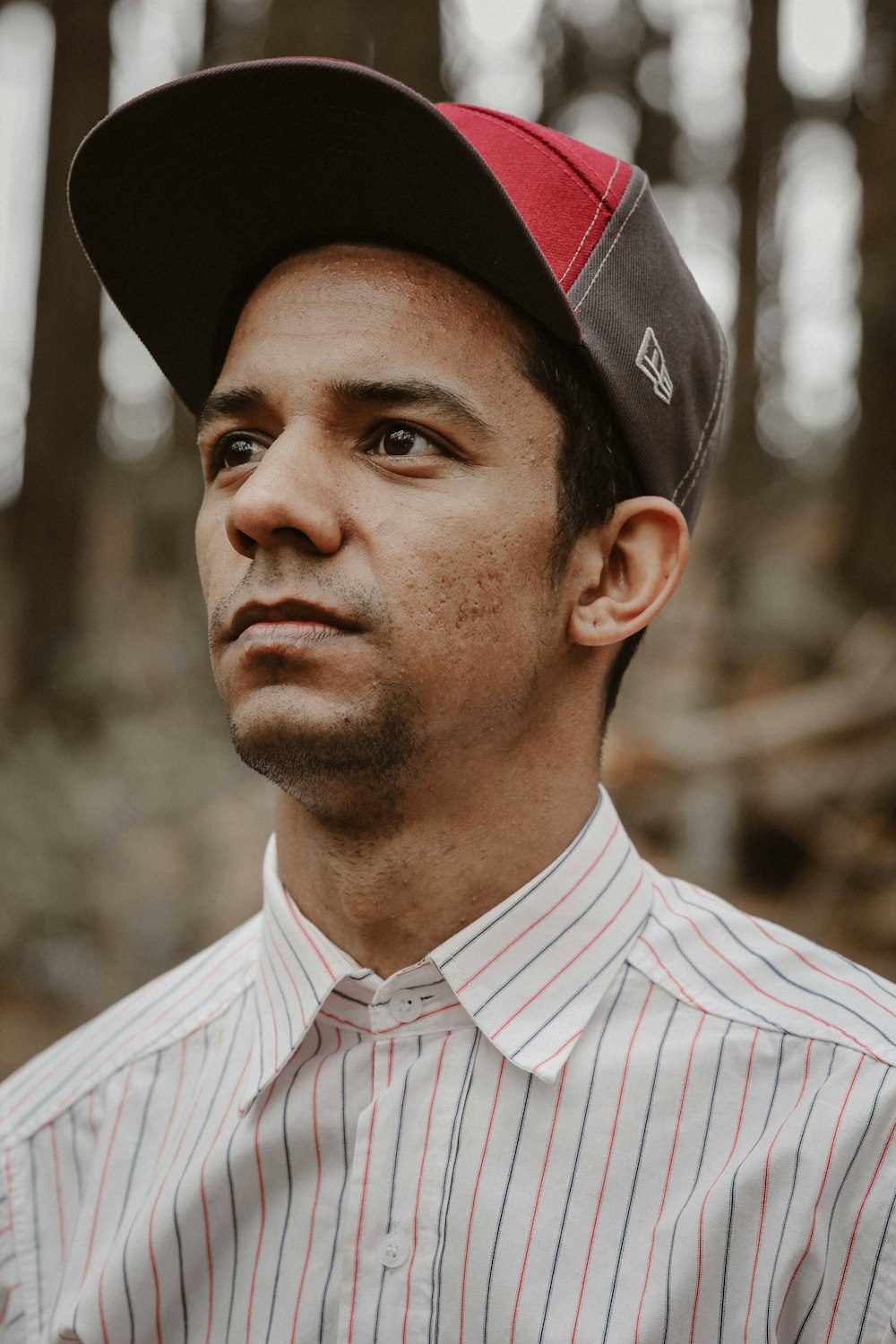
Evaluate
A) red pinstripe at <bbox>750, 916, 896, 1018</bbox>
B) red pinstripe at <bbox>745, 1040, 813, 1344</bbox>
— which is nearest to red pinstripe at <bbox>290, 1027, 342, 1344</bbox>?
red pinstripe at <bbox>745, 1040, 813, 1344</bbox>

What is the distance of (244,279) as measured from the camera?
6.19 ft

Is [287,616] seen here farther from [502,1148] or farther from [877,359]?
[877,359]

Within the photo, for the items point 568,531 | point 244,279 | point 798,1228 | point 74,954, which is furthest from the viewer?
point 74,954

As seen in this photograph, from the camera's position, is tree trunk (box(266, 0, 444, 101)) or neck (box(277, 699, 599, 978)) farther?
tree trunk (box(266, 0, 444, 101))

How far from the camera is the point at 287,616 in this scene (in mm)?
1596

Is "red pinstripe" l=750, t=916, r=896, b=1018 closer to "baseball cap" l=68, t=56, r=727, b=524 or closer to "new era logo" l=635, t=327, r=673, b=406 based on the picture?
"baseball cap" l=68, t=56, r=727, b=524

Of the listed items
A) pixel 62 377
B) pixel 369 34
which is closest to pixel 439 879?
pixel 62 377

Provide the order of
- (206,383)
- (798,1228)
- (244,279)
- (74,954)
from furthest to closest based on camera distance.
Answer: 1. (74,954)
2. (206,383)
3. (244,279)
4. (798,1228)

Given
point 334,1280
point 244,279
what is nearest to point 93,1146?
point 334,1280

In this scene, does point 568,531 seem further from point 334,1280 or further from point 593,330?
point 334,1280

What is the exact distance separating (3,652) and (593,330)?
6.47 meters

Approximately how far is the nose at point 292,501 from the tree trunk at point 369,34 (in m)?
5.80

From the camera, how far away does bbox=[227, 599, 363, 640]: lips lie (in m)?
1.56

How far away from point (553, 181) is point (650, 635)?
578cm
